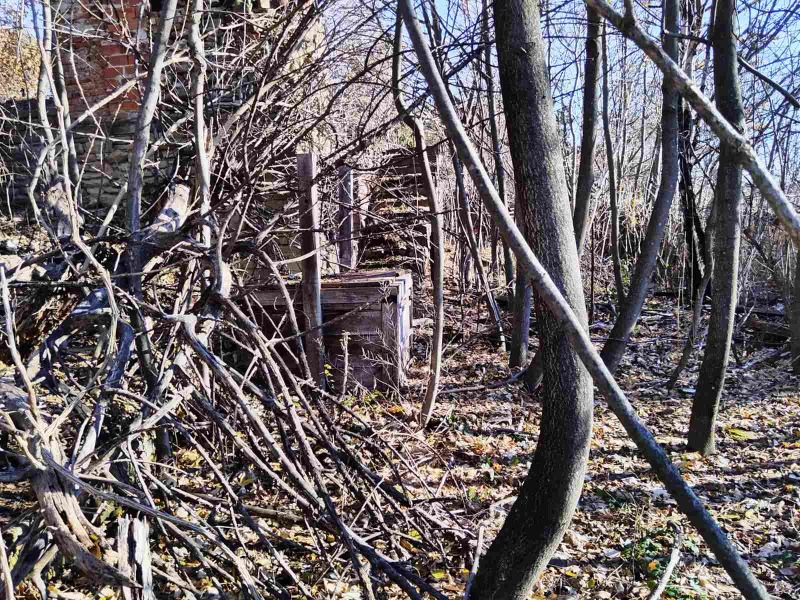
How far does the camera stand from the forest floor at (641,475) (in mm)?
3193

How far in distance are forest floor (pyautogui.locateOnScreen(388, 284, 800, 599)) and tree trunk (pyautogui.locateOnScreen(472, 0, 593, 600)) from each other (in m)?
0.63

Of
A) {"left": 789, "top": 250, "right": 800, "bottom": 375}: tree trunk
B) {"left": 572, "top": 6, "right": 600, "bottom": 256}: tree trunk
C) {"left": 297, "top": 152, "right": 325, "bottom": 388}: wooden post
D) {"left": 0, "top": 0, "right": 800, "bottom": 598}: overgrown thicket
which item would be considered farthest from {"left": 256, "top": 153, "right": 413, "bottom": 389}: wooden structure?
{"left": 789, "top": 250, "right": 800, "bottom": 375}: tree trunk

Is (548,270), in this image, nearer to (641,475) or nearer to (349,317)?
(641,475)

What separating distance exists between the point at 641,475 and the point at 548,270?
8.48ft

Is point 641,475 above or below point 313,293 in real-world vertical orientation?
below

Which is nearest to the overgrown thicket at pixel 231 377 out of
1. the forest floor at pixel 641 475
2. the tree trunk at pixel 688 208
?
the forest floor at pixel 641 475

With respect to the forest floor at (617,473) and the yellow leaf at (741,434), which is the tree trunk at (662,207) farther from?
the yellow leaf at (741,434)

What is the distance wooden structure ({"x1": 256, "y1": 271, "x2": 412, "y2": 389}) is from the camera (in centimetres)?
545

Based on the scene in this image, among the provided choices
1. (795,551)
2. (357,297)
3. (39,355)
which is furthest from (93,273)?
(795,551)

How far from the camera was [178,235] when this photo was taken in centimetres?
311

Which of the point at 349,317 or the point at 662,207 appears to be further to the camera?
the point at 349,317

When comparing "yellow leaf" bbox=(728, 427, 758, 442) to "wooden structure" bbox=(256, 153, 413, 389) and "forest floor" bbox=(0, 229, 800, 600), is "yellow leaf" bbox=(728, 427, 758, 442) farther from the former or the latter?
"wooden structure" bbox=(256, 153, 413, 389)

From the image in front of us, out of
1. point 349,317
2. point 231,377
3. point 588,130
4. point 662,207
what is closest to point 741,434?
point 662,207

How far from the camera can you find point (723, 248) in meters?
4.49
